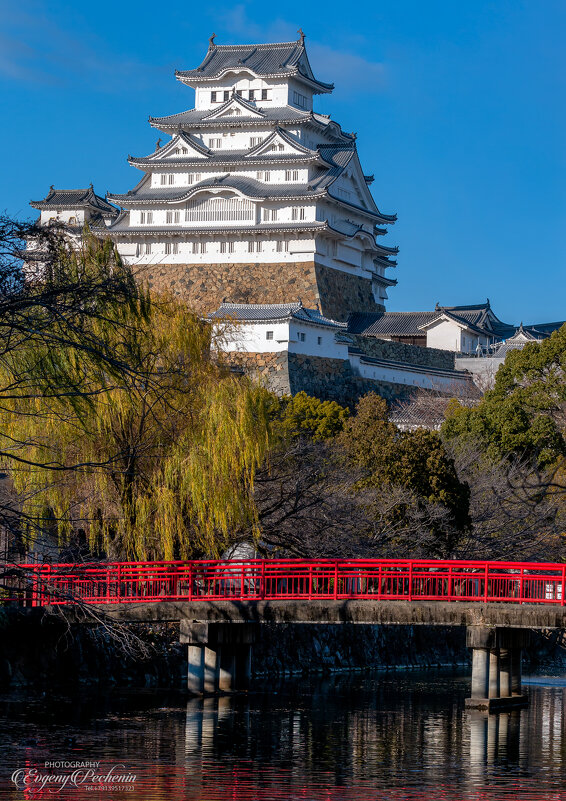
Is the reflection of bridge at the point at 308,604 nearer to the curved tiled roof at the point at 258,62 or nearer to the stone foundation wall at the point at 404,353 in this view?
the stone foundation wall at the point at 404,353

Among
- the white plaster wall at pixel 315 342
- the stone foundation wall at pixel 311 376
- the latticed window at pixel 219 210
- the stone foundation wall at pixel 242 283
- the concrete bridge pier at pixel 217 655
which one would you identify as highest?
the latticed window at pixel 219 210

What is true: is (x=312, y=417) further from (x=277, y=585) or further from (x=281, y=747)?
(x=281, y=747)

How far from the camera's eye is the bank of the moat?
22.8 meters

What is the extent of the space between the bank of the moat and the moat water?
1133 mm

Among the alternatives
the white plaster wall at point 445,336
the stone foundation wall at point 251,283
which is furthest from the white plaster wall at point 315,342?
the white plaster wall at point 445,336

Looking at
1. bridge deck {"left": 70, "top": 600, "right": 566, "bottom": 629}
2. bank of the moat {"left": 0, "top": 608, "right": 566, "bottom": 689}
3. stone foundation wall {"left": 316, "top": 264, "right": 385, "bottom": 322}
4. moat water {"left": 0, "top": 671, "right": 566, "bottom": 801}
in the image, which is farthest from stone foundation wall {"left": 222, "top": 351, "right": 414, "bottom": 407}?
moat water {"left": 0, "top": 671, "right": 566, "bottom": 801}

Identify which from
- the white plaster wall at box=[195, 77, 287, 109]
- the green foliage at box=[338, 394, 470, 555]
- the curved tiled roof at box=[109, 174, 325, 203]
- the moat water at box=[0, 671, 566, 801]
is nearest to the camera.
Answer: the moat water at box=[0, 671, 566, 801]

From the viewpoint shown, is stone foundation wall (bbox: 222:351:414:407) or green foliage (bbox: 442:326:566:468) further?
stone foundation wall (bbox: 222:351:414:407)

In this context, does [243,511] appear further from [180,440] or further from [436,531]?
[436,531]

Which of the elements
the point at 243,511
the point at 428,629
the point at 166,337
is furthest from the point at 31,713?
the point at 428,629

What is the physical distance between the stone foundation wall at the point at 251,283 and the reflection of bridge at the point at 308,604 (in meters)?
28.6

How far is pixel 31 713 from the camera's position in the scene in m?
20.2

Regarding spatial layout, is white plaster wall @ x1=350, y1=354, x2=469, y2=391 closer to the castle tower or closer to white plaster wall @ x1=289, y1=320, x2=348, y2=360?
white plaster wall @ x1=289, y1=320, x2=348, y2=360

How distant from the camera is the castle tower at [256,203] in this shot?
52406 millimetres
